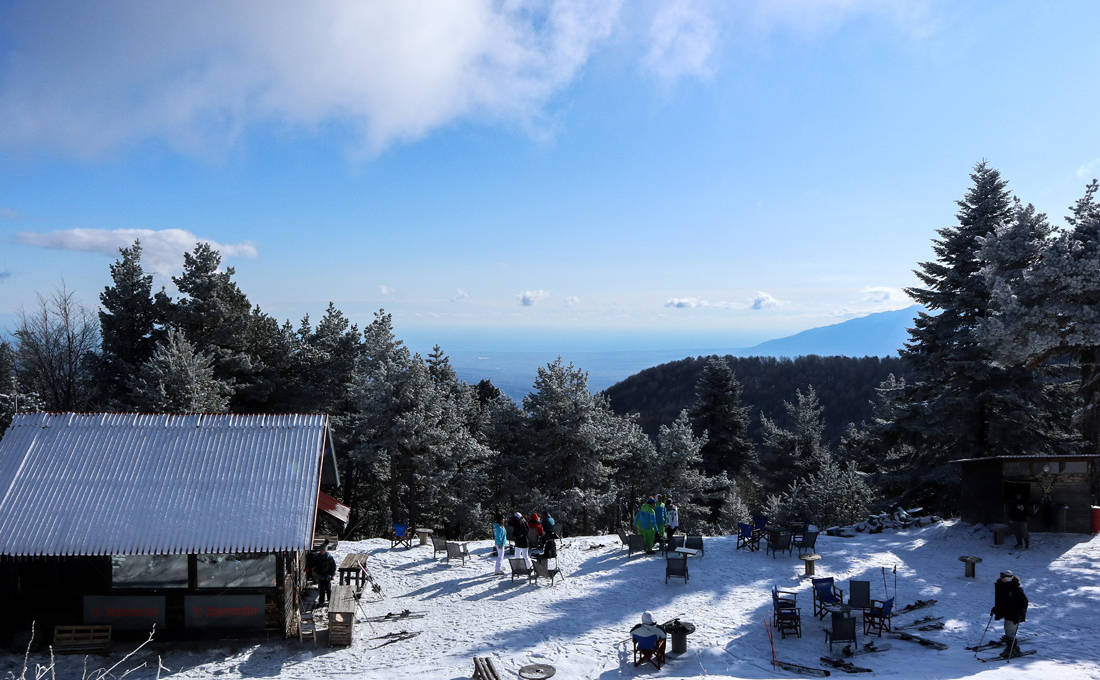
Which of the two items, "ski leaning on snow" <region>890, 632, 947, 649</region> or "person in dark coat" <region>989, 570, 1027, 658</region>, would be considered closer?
"person in dark coat" <region>989, 570, 1027, 658</region>

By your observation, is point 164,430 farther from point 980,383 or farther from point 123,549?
point 980,383

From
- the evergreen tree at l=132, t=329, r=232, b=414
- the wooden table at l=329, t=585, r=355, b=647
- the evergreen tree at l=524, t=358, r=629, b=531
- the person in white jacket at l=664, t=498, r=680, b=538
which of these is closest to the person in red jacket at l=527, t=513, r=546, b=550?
the person in white jacket at l=664, t=498, r=680, b=538

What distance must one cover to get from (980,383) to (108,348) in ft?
137

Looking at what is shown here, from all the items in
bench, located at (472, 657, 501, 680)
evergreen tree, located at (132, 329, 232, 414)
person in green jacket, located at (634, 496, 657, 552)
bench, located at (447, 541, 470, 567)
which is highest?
evergreen tree, located at (132, 329, 232, 414)

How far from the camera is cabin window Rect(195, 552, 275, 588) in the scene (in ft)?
47.6

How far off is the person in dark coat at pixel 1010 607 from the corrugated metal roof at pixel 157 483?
45.8 feet

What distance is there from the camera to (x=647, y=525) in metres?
20.6

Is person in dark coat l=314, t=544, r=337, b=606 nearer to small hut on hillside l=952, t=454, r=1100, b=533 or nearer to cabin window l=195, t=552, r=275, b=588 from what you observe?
cabin window l=195, t=552, r=275, b=588

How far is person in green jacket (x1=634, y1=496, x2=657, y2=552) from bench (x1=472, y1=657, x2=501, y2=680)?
29.7ft

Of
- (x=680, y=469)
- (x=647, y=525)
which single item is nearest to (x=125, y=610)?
(x=647, y=525)

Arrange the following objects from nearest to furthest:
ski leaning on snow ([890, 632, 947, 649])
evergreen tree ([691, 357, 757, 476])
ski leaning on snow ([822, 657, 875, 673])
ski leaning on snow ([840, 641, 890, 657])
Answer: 1. ski leaning on snow ([822, 657, 875, 673])
2. ski leaning on snow ([840, 641, 890, 657])
3. ski leaning on snow ([890, 632, 947, 649])
4. evergreen tree ([691, 357, 757, 476])

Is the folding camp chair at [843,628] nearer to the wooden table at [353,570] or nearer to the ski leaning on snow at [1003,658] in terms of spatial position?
the ski leaning on snow at [1003,658]

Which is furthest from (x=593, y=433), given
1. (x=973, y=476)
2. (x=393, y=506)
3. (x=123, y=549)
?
(x=123, y=549)

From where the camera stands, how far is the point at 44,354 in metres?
40.1
